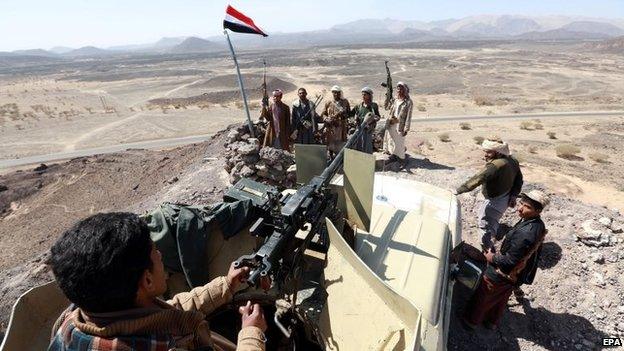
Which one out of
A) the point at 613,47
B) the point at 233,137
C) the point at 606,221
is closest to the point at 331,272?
the point at 606,221

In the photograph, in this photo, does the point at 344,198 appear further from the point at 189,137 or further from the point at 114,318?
the point at 189,137

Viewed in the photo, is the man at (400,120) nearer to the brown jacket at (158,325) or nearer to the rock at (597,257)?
the rock at (597,257)

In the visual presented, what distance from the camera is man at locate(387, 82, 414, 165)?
8836mm

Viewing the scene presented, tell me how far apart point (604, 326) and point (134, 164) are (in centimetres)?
1584

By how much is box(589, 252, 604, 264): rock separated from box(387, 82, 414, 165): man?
433 cm

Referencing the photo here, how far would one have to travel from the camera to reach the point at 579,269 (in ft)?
18.6

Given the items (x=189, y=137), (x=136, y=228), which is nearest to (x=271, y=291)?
(x=136, y=228)

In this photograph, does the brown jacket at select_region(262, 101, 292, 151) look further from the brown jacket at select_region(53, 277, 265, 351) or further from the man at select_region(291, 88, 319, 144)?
the brown jacket at select_region(53, 277, 265, 351)

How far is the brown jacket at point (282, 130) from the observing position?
30.1 ft

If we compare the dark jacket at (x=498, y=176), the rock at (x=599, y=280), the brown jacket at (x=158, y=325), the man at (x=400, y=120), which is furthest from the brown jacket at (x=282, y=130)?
the brown jacket at (x=158, y=325)

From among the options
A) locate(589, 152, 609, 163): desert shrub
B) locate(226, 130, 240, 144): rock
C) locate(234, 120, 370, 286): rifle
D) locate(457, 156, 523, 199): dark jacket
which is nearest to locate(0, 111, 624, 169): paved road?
locate(589, 152, 609, 163): desert shrub

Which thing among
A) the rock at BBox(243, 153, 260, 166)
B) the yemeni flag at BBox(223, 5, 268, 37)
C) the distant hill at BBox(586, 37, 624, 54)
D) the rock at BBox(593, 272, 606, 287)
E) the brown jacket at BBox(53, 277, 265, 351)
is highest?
the yemeni flag at BBox(223, 5, 268, 37)

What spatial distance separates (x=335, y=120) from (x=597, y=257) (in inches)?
229

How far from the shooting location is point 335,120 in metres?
9.45
